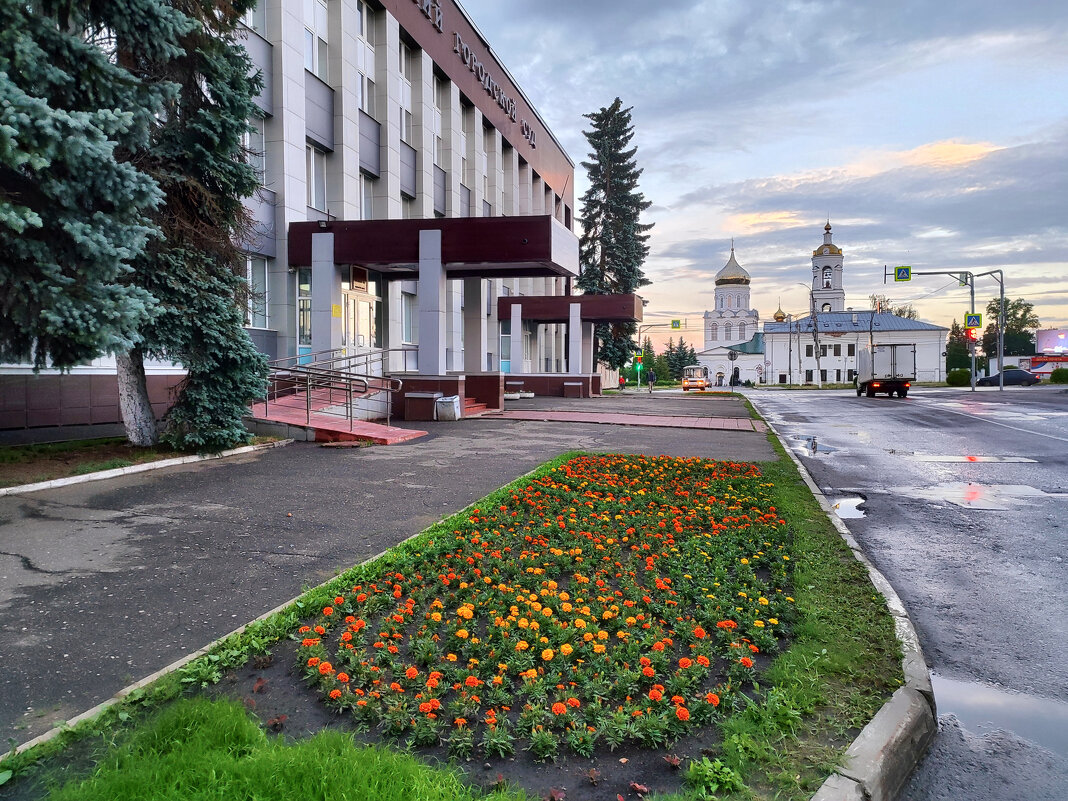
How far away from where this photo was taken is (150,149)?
397 inches

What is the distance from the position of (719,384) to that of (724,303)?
865 inches

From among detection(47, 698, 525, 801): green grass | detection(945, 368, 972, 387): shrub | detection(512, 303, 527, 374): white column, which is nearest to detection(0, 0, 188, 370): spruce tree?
detection(47, 698, 525, 801): green grass

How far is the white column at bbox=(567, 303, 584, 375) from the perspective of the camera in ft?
127

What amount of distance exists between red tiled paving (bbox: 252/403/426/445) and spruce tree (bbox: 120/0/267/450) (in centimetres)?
223

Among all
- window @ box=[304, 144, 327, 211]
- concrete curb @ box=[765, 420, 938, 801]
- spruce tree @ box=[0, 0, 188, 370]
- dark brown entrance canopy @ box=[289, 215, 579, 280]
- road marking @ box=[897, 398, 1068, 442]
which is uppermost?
window @ box=[304, 144, 327, 211]

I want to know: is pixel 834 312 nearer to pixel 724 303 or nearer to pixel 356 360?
pixel 724 303

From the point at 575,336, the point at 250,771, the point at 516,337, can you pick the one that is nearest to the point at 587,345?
the point at 575,336

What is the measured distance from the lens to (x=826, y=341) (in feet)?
355

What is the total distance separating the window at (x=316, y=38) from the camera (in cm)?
2133

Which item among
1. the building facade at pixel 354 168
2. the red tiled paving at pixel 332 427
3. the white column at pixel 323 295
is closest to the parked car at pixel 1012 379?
the building facade at pixel 354 168

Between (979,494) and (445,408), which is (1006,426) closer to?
(979,494)

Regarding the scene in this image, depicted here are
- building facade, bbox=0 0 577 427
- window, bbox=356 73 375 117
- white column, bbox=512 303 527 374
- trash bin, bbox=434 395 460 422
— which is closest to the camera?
building facade, bbox=0 0 577 427

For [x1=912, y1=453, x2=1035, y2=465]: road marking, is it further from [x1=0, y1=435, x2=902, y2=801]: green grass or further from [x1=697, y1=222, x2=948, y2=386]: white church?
[x1=697, y1=222, x2=948, y2=386]: white church

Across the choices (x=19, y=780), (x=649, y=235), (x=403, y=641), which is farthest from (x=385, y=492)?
(x=649, y=235)
